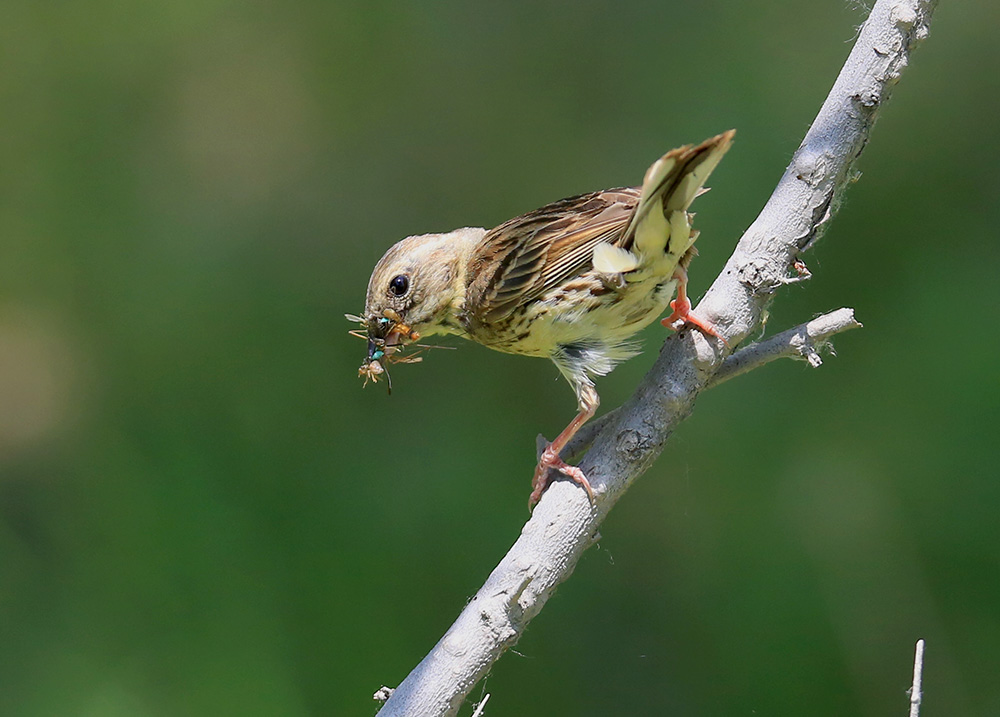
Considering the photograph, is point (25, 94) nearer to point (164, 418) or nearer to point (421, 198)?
point (164, 418)

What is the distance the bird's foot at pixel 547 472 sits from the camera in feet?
5.71

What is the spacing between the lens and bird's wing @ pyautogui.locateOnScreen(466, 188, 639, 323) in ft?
6.87

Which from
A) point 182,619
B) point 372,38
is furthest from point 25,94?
point 182,619

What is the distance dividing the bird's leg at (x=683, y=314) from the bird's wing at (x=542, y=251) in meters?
0.20

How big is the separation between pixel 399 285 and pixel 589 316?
519 millimetres

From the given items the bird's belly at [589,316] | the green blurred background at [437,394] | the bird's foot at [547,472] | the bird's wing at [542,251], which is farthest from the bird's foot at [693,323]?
the green blurred background at [437,394]

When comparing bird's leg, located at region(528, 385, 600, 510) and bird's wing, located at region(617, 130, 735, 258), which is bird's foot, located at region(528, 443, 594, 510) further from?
bird's wing, located at region(617, 130, 735, 258)

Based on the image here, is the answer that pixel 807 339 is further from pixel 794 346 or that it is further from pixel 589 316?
pixel 589 316

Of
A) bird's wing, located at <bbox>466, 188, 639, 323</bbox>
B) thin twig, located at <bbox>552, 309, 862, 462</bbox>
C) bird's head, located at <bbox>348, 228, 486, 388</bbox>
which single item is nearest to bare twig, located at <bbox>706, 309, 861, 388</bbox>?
thin twig, located at <bbox>552, 309, 862, 462</bbox>

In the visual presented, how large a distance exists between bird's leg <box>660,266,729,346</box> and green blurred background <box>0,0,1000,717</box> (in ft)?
4.22

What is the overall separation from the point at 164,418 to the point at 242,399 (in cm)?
34

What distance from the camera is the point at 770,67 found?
3.45 metres

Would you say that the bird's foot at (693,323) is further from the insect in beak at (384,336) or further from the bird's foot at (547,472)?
the insect in beak at (384,336)

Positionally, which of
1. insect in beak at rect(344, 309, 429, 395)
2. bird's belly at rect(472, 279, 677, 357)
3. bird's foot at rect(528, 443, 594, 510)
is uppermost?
bird's belly at rect(472, 279, 677, 357)
